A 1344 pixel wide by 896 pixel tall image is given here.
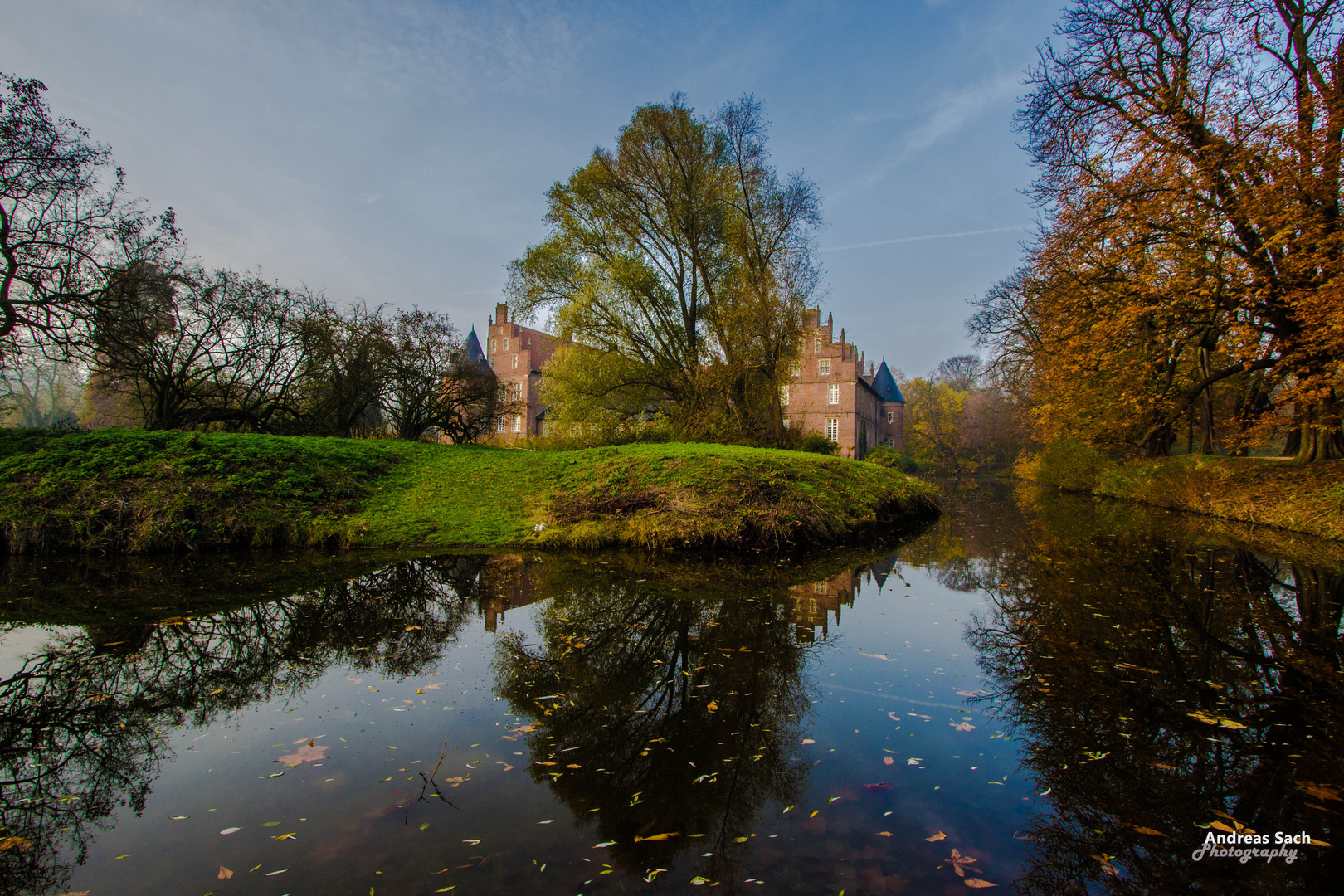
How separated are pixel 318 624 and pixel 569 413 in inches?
576

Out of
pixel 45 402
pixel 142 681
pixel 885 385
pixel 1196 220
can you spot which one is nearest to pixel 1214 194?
pixel 1196 220

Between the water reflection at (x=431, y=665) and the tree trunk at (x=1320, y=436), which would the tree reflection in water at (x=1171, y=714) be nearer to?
the water reflection at (x=431, y=665)

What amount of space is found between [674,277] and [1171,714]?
19869 millimetres

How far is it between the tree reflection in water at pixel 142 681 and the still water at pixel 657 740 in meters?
0.02

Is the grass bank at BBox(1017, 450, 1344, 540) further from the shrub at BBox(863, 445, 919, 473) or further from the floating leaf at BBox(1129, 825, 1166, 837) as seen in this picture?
the floating leaf at BBox(1129, 825, 1166, 837)

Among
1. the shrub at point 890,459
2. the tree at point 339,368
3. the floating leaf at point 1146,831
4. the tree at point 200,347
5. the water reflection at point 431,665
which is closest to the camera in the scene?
the floating leaf at point 1146,831

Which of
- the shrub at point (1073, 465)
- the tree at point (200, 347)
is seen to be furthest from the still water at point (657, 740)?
the shrub at point (1073, 465)

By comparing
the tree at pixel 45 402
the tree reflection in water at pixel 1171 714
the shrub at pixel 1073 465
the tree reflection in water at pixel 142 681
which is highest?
the tree at pixel 45 402

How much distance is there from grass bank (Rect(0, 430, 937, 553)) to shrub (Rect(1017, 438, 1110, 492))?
1546 cm

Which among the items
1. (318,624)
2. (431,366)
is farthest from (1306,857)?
(431,366)

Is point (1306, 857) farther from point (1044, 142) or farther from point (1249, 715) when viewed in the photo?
point (1044, 142)

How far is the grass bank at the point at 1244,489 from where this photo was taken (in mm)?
9938

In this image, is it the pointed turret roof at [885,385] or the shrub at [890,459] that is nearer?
the shrub at [890,459]

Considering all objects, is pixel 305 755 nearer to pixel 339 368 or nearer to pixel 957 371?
pixel 339 368
